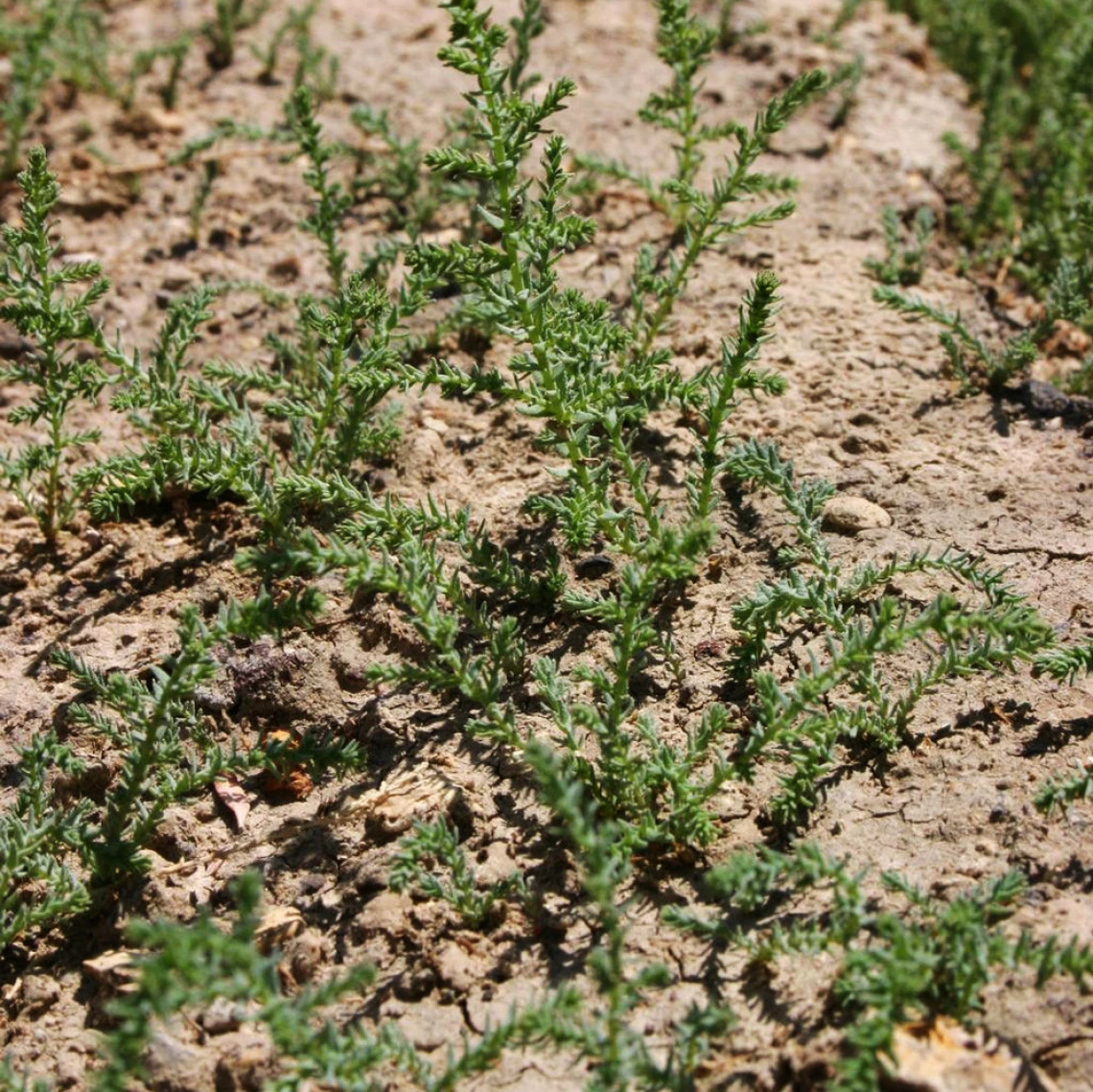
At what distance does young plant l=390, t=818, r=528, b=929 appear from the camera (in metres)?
2.68

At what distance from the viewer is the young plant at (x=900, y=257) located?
4.23 metres

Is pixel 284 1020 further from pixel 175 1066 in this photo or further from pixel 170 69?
pixel 170 69

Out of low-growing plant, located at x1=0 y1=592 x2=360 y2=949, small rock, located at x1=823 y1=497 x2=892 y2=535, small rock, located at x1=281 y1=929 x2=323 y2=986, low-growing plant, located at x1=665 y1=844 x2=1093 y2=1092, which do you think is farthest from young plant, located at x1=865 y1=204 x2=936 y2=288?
small rock, located at x1=281 y1=929 x2=323 y2=986

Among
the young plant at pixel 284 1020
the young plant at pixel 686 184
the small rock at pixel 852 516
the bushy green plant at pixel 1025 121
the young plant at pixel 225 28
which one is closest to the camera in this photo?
the young plant at pixel 284 1020

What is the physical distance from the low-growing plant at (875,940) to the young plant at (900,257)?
2.25 m

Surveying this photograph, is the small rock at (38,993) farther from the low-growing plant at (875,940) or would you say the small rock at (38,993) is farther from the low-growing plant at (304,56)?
the low-growing plant at (304,56)

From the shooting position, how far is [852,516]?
350 centimetres

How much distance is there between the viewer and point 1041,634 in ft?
9.02

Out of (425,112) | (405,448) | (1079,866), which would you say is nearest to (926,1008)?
(1079,866)

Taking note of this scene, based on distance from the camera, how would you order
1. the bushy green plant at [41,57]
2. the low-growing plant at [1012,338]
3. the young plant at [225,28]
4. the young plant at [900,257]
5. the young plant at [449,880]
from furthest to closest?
the young plant at [225,28]
the bushy green plant at [41,57]
the young plant at [900,257]
the low-growing plant at [1012,338]
the young plant at [449,880]

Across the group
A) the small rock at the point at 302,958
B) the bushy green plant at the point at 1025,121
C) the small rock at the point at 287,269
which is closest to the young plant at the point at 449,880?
the small rock at the point at 302,958

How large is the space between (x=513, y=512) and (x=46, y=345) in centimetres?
134

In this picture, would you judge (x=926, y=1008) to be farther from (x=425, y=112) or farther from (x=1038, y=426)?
(x=425, y=112)

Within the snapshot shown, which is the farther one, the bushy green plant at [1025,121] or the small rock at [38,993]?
the bushy green plant at [1025,121]
